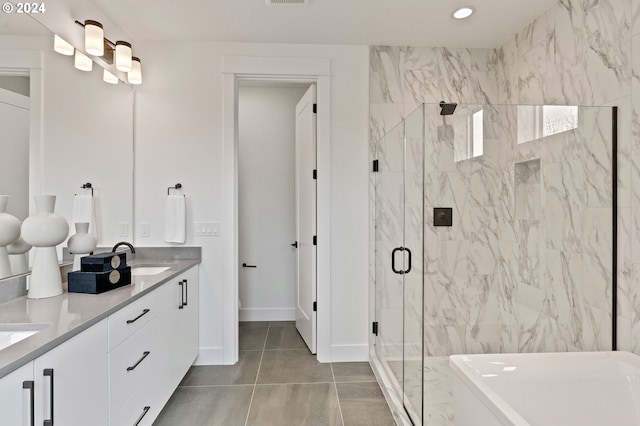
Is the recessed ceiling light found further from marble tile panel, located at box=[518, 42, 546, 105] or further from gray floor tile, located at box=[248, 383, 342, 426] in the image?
gray floor tile, located at box=[248, 383, 342, 426]

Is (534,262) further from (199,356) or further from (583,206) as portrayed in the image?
(199,356)

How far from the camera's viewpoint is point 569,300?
201 centimetres

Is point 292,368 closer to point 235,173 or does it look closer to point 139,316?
point 139,316

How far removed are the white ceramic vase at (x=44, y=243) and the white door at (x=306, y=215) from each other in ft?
5.97

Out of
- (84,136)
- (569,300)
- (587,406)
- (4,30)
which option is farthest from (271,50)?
(587,406)

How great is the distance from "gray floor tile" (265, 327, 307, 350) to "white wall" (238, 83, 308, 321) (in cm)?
32

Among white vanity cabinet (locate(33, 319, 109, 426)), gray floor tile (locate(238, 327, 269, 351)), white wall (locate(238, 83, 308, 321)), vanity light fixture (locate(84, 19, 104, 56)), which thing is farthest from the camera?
white wall (locate(238, 83, 308, 321))

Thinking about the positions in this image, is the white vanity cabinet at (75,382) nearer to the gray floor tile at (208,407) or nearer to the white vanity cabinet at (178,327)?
the white vanity cabinet at (178,327)

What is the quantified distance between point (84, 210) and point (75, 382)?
4.30 feet

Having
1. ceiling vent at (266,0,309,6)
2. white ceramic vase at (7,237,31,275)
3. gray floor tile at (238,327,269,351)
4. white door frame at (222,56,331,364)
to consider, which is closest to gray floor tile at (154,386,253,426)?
white door frame at (222,56,331,364)

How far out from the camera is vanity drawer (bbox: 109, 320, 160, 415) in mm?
1485

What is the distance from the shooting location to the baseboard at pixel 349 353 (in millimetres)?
2902

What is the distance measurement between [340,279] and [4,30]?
256 centimetres

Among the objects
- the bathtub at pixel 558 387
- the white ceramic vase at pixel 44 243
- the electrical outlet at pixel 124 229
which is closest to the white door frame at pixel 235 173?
the electrical outlet at pixel 124 229
